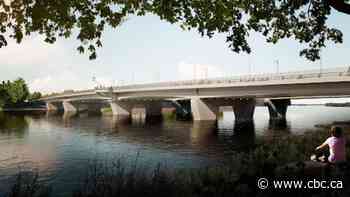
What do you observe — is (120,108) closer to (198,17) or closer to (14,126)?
(14,126)

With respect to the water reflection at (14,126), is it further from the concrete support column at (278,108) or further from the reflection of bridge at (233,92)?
the concrete support column at (278,108)

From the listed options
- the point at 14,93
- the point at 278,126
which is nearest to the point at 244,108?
the point at 278,126

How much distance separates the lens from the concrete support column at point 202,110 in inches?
2931

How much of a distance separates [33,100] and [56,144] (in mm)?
166155

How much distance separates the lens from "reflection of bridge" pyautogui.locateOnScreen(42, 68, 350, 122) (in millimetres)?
49406

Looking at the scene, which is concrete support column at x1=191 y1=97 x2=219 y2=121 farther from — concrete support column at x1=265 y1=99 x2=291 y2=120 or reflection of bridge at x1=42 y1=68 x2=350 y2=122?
concrete support column at x1=265 y1=99 x2=291 y2=120

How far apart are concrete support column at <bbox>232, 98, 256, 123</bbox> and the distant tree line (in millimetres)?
123457

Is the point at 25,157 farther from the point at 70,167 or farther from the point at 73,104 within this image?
the point at 73,104

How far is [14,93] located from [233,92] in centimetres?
13692

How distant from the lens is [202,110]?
75.0 m

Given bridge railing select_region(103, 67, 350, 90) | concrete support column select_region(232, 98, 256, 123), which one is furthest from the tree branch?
concrete support column select_region(232, 98, 256, 123)

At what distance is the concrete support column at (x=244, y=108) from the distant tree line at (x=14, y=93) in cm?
12346

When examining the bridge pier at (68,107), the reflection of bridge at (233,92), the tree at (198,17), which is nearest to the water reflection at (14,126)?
the reflection of bridge at (233,92)

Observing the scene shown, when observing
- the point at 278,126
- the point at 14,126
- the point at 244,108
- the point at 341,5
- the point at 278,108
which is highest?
the point at 341,5
